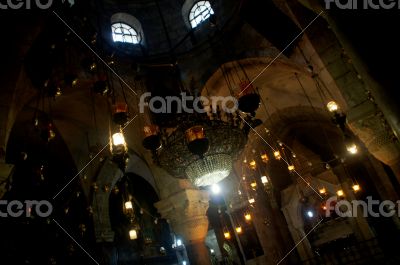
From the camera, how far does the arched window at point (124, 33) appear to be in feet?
30.3

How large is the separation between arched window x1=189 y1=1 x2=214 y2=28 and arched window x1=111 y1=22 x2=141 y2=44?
6.23 ft

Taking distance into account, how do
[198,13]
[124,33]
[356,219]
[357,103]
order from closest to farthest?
[357,103] → [124,33] → [198,13] → [356,219]

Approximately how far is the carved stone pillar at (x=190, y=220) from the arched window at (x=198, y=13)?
563 cm

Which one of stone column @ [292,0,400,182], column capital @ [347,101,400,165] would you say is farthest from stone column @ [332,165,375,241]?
column capital @ [347,101,400,165]

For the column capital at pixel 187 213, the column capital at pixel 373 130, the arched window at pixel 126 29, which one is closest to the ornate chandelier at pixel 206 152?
the column capital at pixel 187 213

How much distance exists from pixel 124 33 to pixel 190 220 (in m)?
6.21

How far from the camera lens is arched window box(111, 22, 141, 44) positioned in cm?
923

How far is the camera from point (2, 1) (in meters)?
4.66

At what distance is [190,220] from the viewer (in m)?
7.14

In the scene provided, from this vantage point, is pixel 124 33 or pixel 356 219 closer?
pixel 124 33

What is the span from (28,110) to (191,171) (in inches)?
201

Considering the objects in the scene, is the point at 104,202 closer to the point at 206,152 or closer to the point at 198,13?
the point at 206,152

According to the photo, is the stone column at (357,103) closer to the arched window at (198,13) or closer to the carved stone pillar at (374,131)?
the carved stone pillar at (374,131)

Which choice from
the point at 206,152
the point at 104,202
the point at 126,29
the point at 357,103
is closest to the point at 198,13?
the point at 126,29
